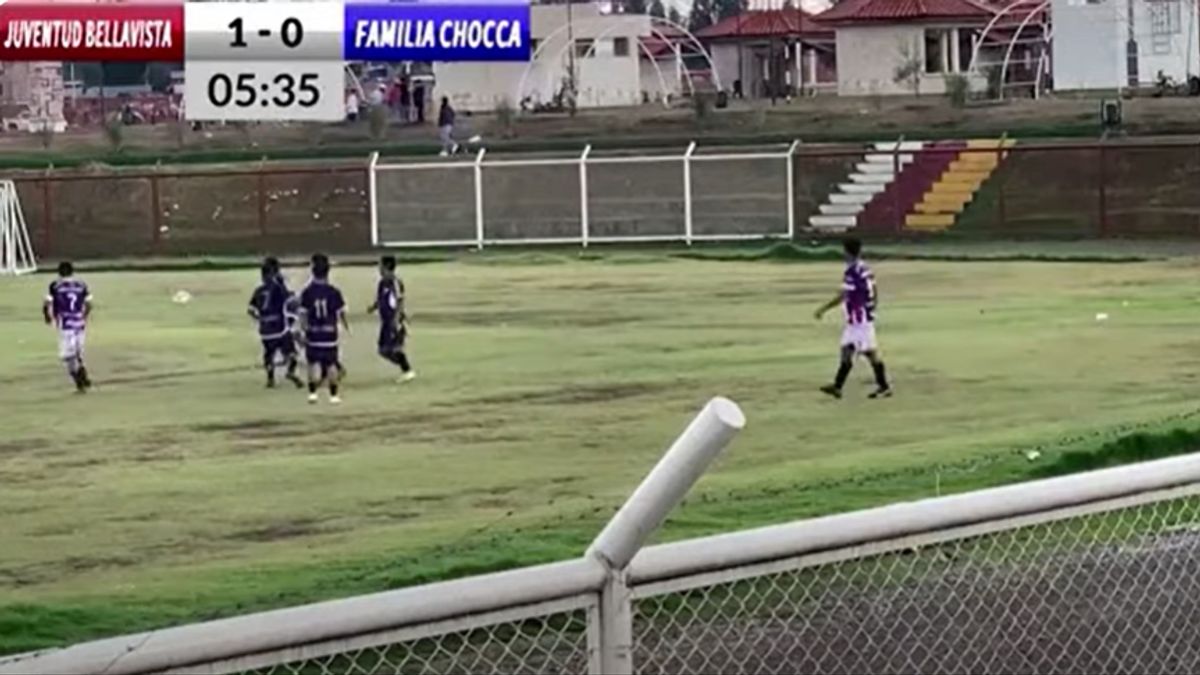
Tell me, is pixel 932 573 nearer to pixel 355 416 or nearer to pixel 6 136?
pixel 355 416

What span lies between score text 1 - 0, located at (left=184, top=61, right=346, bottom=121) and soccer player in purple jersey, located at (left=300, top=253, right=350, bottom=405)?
47.9 feet

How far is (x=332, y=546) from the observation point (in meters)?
17.0

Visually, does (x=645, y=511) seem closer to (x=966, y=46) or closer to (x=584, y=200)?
(x=584, y=200)

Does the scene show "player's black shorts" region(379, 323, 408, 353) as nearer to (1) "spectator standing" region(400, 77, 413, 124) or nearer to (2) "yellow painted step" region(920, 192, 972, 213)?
(1) "spectator standing" region(400, 77, 413, 124)

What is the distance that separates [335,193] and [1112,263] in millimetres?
19351

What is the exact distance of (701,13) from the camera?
110 m

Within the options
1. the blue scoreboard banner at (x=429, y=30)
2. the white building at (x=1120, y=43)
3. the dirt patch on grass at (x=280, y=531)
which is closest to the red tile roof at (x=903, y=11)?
the white building at (x=1120, y=43)

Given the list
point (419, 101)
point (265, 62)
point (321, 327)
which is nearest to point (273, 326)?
point (321, 327)

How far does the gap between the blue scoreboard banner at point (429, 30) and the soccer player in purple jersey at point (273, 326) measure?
16.4 m

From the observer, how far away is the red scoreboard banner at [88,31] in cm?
1277

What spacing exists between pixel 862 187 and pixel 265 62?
45345 millimetres

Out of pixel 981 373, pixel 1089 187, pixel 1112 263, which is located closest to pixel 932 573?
pixel 981 373

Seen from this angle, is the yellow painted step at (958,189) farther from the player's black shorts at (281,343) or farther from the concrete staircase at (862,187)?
the player's black shorts at (281,343)

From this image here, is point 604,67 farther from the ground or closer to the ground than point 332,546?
farther from the ground
